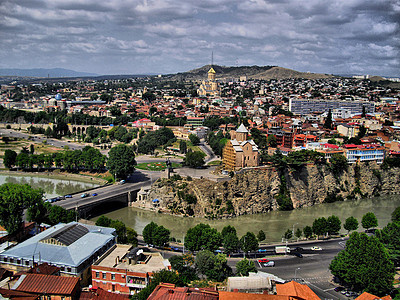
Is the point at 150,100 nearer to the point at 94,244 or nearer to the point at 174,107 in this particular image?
the point at 174,107

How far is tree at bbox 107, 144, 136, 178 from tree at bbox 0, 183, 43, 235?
1128 cm

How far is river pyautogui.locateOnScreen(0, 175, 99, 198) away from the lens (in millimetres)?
35734

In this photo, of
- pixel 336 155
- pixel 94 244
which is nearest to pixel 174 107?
pixel 336 155

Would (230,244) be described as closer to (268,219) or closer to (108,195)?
(268,219)

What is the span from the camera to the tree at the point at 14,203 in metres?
20.4

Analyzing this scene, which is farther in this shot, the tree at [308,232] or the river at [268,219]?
the river at [268,219]

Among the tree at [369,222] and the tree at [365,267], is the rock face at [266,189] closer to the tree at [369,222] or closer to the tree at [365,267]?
the tree at [369,222]

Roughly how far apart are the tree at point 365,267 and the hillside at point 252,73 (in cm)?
13606

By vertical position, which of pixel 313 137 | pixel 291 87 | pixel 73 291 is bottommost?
pixel 73 291

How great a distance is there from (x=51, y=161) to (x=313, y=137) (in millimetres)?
26955

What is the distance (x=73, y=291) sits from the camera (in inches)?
553

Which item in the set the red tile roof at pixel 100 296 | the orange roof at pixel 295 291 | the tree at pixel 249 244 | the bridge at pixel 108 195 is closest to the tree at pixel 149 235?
the tree at pixel 249 244

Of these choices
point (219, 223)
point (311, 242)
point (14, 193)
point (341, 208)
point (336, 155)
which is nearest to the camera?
point (14, 193)

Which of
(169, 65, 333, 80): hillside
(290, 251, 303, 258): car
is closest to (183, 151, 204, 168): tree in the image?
(290, 251, 303, 258): car
